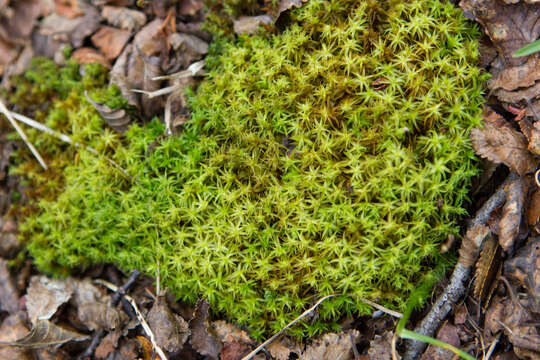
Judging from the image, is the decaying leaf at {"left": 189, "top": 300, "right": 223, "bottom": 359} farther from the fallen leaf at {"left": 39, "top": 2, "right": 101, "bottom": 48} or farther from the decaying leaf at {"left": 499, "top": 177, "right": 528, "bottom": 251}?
the fallen leaf at {"left": 39, "top": 2, "right": 101, "bottom": 48}

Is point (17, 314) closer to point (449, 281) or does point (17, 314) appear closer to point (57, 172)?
point (57, 172)

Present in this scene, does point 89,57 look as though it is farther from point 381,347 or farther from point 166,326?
point 381,347

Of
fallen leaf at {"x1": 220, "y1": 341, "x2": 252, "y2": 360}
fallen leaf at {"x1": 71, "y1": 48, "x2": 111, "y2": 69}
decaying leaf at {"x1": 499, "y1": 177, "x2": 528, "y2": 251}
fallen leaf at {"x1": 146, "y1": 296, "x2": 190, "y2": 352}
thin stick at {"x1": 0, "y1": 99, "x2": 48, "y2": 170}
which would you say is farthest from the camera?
fallen leaf at {"x1": 71, "y1": 48, "x2": 111, "y2": 69}

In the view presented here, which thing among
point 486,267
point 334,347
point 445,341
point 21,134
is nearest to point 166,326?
point 334,347

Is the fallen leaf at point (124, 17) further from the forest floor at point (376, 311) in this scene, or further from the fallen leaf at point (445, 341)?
the fallen leaf at point (445, 341)

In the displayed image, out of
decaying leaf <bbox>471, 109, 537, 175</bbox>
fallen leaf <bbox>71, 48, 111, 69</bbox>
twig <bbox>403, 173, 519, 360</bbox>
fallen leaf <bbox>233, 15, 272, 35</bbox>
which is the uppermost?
fallen leaf <bbox>233, 15, 272, 35</bbox>

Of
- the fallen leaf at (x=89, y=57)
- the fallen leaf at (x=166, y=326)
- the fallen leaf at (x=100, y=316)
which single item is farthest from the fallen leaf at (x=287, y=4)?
the fallen leaf at (x=100, y=316)

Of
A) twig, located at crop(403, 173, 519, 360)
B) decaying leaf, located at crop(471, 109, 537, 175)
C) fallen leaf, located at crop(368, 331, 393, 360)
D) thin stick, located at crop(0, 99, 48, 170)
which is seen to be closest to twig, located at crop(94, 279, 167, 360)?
thin stick, located at crop(0, 99, 48, 170)

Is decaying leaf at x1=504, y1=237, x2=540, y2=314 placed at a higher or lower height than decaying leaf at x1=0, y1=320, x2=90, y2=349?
higher
